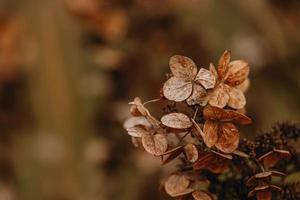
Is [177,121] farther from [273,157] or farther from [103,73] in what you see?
[103,73]

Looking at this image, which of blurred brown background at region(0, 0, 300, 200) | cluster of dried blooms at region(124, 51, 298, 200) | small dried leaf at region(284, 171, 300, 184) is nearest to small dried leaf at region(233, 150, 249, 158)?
cluster of dried blooms at region(124, 51, 298, 200)

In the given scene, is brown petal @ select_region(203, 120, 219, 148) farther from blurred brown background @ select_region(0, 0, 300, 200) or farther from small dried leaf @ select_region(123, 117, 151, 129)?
blurred brown background @ select_region(0, 0, 300, 200)

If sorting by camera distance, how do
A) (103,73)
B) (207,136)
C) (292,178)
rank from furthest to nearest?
1. (103,73)
2. (292,178)
3. (207,136)

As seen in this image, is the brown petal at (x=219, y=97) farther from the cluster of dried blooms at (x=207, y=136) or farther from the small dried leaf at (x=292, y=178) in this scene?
the small dried leaf at (x=292, y=178)

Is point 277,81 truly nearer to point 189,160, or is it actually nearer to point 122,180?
point 122,180

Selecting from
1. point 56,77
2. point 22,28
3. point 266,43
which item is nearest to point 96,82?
point 56,77

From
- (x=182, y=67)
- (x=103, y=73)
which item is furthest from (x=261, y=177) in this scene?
(x=103, y=73)

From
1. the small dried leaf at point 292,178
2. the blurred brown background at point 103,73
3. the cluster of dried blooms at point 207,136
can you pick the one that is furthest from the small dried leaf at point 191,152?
the blurred brown background at point 103,73
